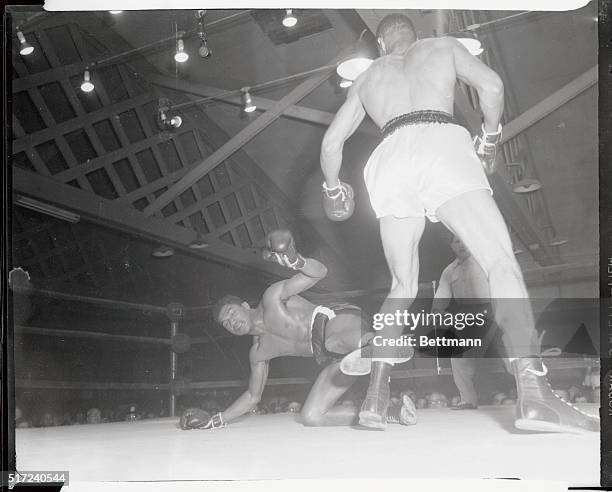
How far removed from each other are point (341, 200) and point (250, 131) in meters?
0.50

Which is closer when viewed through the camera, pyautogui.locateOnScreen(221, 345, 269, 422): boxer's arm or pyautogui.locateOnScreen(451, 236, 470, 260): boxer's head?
pyautogui.locateOnScreen(451, 236, 470, 260): boxer's head

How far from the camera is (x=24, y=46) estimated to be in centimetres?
244

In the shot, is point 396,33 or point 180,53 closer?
point 396,33

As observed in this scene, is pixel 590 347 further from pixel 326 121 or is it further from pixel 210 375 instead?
pixel 210 375

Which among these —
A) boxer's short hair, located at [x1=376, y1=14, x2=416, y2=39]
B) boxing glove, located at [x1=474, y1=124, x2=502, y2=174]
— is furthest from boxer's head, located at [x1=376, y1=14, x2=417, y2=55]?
boxing glove, located at [x1=474, y1=124, x2=502, y2=174]

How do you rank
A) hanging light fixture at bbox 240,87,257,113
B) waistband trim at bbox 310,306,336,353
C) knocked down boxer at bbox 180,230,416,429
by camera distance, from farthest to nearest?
hanging light fixture at bbox 240,87,257,113 → waistband trim at bbox 310,306,336,353 → knocked down boxer at bbox 180,230,416,429

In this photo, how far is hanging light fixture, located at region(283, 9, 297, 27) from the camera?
2.37 metres

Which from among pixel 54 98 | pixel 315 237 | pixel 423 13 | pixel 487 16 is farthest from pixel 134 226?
pixel 487 16

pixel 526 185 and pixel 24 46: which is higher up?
pixel 24 46

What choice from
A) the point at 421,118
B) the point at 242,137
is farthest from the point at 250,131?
the point at 421,118

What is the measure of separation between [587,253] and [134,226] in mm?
1853

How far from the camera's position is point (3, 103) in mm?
2369

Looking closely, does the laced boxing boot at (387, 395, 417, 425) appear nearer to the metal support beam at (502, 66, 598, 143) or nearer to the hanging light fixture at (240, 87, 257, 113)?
the metal support beam at (502, 66, 598, 143)

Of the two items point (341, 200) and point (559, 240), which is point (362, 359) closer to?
point (341, 200)
